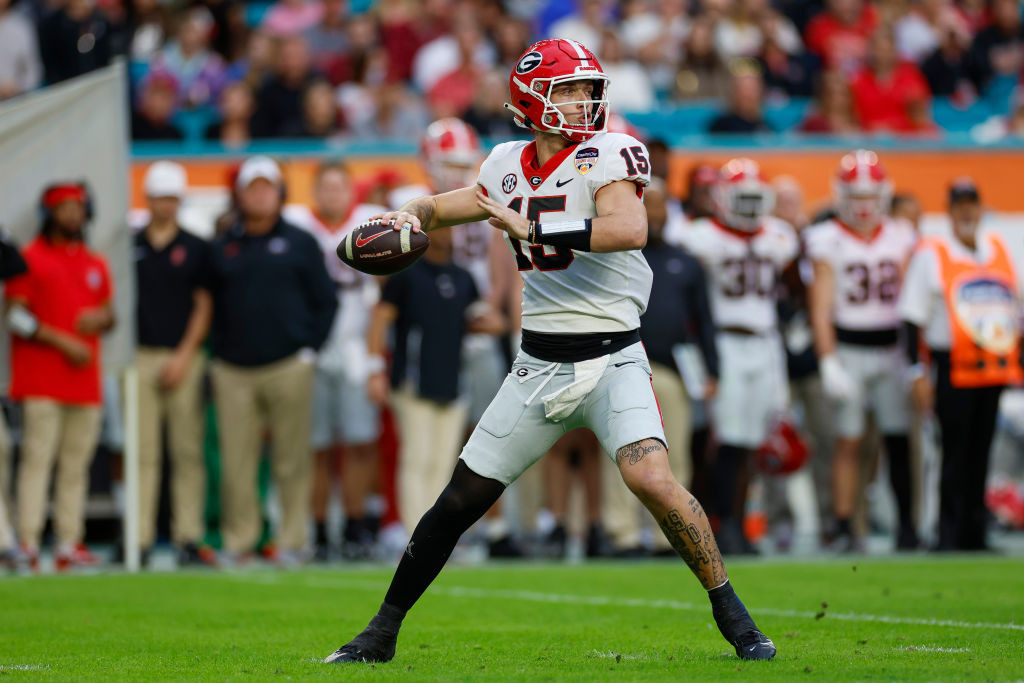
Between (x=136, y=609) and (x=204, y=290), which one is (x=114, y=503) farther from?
(x=136, y=609)

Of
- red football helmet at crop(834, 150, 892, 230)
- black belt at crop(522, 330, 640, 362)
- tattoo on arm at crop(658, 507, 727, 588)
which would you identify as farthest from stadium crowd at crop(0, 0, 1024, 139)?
tattoo on arm at crop(658, 507, 727, 588)

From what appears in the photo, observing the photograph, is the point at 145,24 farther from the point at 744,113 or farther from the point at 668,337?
the point at 668,337

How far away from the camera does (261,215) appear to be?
406 inches

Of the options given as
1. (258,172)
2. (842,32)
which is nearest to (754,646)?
(258,172)

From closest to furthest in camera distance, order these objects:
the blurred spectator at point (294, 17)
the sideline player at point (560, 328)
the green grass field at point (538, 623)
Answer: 1. the green grass field at point (538, 623)
2. the sideline player at point (560, 328)
3. the blurred spectator at point (294, 17)

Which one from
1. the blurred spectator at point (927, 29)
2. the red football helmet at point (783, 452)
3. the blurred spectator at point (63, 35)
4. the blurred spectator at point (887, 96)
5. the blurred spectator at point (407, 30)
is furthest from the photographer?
the blurred spectator at point (927, 29)

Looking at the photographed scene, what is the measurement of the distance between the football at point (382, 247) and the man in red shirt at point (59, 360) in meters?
4.65

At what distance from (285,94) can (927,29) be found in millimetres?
7707

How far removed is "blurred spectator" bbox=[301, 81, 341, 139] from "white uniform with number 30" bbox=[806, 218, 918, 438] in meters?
5.27

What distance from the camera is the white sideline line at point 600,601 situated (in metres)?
6.44

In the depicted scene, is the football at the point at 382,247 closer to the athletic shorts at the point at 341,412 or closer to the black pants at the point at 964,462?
the athletic shorts at the point at 341,412

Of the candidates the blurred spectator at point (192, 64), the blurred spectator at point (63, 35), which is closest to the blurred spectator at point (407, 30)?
the blurred spectator at point (192, 64)

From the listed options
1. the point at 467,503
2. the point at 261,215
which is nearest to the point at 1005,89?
the point at 261,215

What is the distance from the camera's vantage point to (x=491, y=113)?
14406 millimetres
